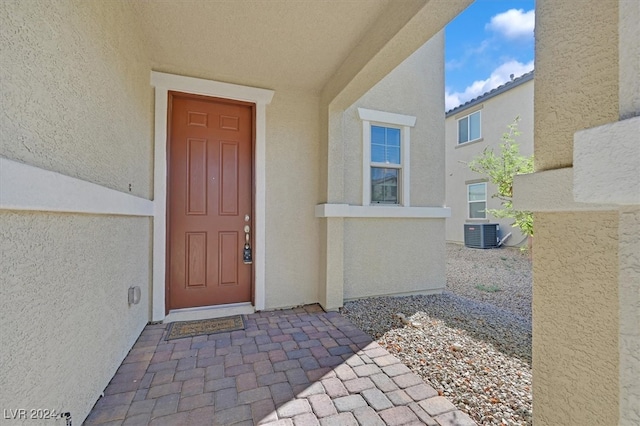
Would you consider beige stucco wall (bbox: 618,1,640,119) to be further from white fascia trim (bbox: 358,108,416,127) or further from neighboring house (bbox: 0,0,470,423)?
white fascia trim (bbox: 358,108,416,127)

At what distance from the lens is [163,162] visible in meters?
3.00

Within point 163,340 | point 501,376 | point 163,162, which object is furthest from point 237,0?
point 501,376

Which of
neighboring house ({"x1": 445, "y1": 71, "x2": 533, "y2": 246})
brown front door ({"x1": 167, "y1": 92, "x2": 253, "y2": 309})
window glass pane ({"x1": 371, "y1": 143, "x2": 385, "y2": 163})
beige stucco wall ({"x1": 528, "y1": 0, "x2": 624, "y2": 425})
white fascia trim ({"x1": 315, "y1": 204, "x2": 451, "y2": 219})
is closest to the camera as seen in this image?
beige stucco wall ({"x1": 528, "y1": 0, "x2": 624, "y2": 425})

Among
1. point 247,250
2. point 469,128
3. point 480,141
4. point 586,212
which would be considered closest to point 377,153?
point 247,250

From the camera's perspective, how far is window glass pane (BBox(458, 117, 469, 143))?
990 cm

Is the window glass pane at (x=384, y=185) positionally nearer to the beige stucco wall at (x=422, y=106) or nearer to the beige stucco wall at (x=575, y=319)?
the beige stucco wall at (x=422, y=106)

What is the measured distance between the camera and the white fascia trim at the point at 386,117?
383 centimetres

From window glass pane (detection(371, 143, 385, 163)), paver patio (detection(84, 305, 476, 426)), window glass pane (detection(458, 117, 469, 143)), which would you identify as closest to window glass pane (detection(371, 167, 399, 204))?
window glass pane (detection(371, 143, 385, 163))

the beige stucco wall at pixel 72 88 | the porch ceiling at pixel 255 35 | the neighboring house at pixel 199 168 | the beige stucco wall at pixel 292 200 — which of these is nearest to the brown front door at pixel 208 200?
the neighboring house at pixel 199 168

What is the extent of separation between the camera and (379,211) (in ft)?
12.6

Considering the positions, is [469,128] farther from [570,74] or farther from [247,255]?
[570,74]

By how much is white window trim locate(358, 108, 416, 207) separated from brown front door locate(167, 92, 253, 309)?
5.27 ft

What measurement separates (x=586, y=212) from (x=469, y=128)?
409 inches

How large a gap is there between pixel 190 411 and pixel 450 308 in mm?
3186
